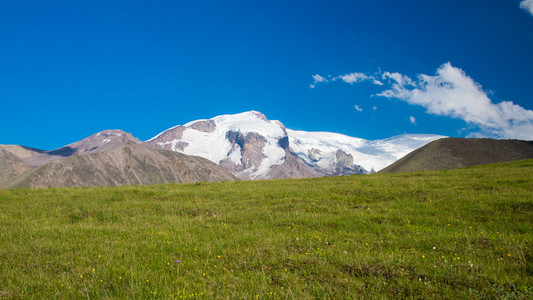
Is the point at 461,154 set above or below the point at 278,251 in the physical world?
above

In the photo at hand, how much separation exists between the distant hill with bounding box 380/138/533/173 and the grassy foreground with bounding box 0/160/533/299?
124727mm

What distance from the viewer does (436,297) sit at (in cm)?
621

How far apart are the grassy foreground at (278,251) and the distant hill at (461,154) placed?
125m

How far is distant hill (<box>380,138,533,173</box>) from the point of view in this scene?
5162 inches

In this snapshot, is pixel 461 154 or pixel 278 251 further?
pixel 461 154

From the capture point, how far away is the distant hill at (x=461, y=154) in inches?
5162

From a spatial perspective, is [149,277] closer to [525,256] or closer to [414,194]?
[525,256]

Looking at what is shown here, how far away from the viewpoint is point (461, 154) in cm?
13925

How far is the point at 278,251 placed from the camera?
880 centimetres

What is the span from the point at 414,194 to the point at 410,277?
1223cm

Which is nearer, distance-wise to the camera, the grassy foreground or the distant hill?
the grassy foreground

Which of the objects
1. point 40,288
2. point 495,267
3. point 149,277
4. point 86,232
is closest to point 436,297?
point 495,267

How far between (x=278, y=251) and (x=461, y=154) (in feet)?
516

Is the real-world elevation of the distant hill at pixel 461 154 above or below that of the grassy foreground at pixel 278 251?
above
